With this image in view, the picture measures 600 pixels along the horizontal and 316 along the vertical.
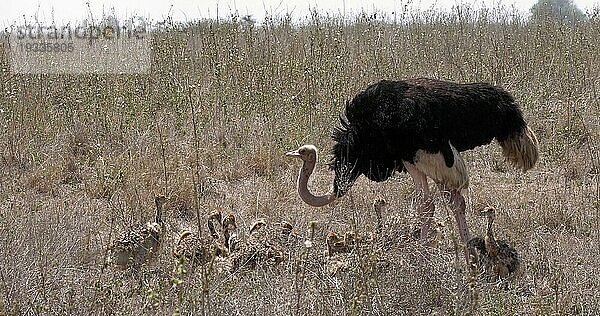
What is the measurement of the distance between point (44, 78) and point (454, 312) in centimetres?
613

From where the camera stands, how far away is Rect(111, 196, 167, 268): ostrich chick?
4.57 m

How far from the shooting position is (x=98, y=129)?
24.5 ft

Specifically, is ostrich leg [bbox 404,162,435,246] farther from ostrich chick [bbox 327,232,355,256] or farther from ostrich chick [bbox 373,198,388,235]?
ostrich chick [bbox 327,232,355,256]

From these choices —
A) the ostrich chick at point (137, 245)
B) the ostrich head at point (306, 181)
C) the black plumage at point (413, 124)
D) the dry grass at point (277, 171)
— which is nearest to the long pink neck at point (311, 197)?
the ostrich head at point (306, 181)

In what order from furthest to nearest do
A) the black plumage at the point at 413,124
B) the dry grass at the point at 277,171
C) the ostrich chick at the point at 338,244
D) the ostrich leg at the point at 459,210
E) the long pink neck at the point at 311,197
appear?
the long pink neck at the point at 311,197 < the ostrich leg at the point at 459,210 < the black plumage at the point at 413,124 < the ostrich chick at the point at 338,244 < the dry grass at the point at 277,171

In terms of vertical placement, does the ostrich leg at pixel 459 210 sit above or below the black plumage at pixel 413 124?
below

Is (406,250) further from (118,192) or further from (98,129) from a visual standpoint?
(98,129)

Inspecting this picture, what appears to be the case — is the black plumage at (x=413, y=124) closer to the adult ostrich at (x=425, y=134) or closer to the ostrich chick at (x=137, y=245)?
the adult ostrich at (x=425, y=134)

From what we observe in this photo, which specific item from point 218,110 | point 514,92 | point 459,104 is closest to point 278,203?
point 459,104

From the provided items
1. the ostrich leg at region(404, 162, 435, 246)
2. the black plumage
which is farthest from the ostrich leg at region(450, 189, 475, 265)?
the black plumage

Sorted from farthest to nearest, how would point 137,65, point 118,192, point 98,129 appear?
1. point 137,65
2. point 98,129
3. point 118,192

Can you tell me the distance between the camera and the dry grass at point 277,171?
3.80 meters

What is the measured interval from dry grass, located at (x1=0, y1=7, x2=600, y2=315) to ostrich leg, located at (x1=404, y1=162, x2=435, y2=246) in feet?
0.39

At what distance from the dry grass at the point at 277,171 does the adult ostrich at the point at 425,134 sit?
0.92 feet
